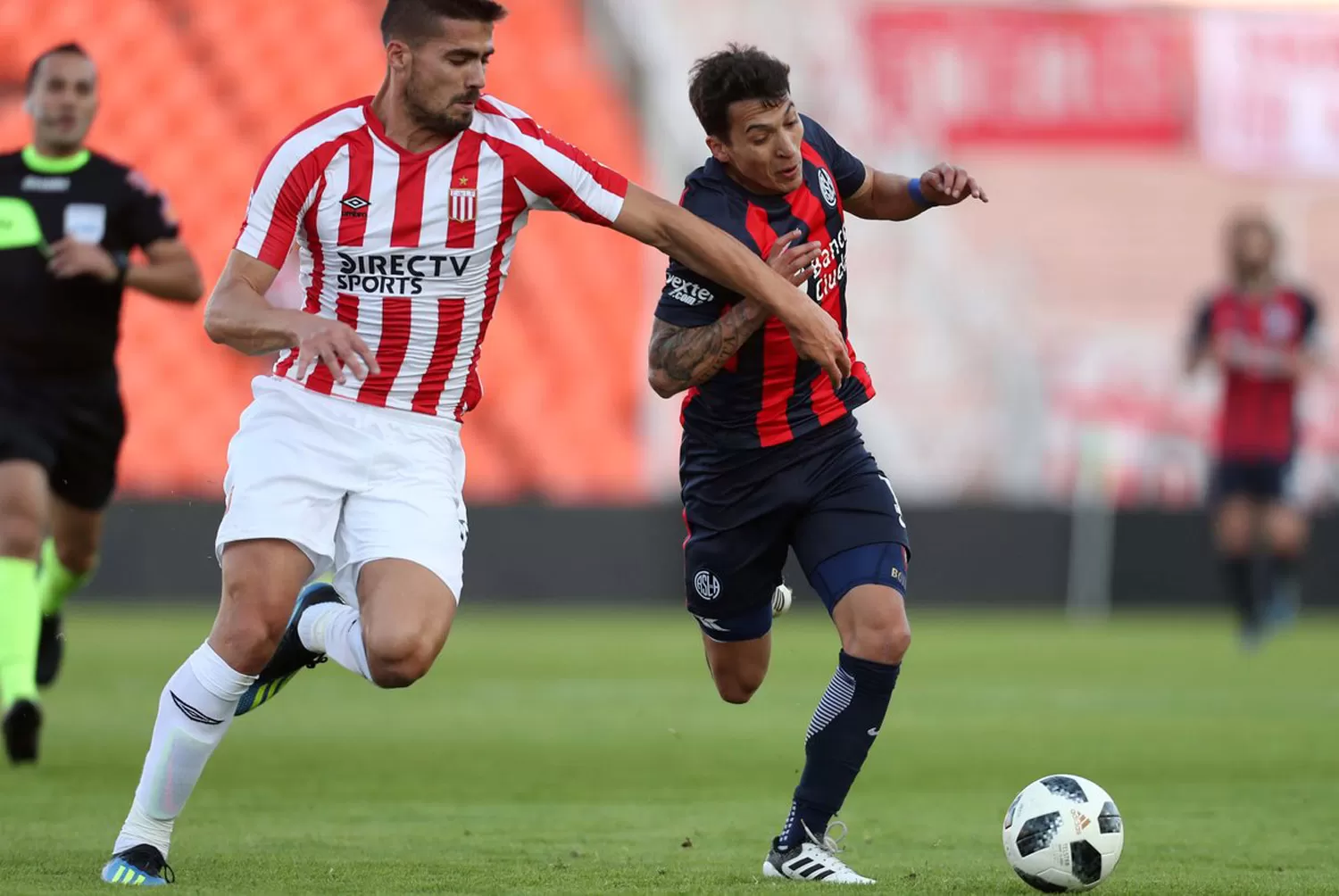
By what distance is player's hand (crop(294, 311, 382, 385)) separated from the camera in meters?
4.60

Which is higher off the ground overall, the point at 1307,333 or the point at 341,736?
the point at 1307,333

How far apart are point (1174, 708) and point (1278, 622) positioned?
4.94 metres

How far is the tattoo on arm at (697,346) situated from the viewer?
5305 millimetres

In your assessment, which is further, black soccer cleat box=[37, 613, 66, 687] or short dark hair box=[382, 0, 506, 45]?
black soccer cleat box=[37, 613, 66, 687]

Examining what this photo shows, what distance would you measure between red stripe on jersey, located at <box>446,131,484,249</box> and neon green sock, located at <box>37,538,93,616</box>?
3640 millimetres

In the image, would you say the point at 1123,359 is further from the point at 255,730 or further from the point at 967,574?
the point at 255,730

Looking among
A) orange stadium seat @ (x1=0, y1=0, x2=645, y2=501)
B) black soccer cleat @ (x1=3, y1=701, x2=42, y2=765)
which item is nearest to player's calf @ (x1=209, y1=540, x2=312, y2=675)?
black soccer cleat @ (x1=3, y1=701, x2=42, y2=765)

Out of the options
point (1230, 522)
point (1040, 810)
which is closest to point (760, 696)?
point (1230, 522)

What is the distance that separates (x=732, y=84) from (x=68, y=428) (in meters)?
3.56

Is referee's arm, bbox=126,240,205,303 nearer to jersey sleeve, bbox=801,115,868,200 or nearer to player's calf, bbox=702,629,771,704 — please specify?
player's calf, bbox=702,629,771,704

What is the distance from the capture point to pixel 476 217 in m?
5.29

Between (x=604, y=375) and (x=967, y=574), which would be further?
(x=604, y=375)

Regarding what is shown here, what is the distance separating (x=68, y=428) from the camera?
7762 mm

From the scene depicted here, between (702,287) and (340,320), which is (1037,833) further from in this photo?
(340,320)
